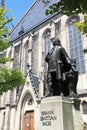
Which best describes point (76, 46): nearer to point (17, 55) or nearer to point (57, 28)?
point (57, 28)

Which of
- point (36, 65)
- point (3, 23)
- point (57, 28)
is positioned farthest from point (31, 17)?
point (3, 23)

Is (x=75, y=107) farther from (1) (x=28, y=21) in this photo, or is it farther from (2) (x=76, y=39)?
(1) (x=28, y=21)

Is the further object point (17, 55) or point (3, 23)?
point (17, 55)

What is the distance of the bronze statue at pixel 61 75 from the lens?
6266 millimetres

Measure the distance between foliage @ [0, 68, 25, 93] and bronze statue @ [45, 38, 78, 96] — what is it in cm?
415

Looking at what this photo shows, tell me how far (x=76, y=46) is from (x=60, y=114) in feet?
44.1

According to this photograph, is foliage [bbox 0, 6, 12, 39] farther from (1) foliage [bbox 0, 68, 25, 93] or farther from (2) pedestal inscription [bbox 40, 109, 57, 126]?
(2) pedestal inscription [bbox 40, 109, 57, 126]

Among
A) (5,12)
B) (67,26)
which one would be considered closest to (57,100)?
(5,12)

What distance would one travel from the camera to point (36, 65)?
848 inches

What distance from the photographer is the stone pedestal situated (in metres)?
5.53

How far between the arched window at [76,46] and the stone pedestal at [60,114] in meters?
11.2

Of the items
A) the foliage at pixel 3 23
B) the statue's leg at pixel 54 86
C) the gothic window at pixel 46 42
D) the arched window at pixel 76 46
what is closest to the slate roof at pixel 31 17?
the gothic window at pixel 46 42

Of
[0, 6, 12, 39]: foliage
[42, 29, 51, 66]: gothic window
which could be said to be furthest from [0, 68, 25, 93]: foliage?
[42, 29, 51, 66]: gothic window

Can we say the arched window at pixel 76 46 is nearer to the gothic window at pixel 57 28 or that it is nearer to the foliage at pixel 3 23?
the gothic window at pixel 57 28
